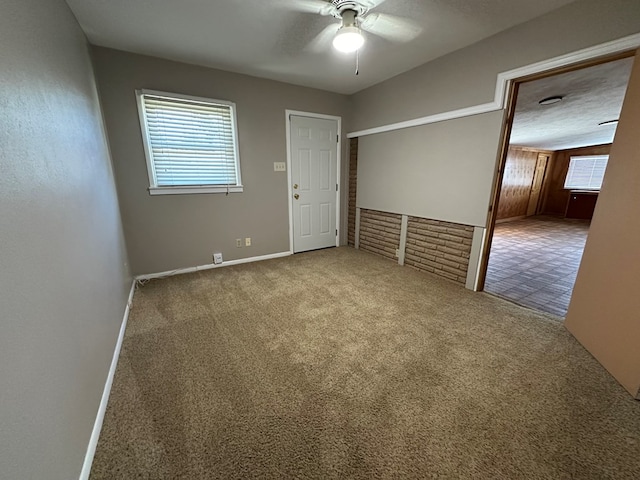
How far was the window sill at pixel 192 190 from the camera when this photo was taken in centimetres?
306

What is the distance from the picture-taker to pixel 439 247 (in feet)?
10.3

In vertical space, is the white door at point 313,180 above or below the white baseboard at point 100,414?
above

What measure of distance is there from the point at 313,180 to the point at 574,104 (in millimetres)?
3962

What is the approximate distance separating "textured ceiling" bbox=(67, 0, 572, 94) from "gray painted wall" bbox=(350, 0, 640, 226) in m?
0.15

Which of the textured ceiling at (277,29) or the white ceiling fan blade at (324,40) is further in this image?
the white ceiling fan blade at (324,40)

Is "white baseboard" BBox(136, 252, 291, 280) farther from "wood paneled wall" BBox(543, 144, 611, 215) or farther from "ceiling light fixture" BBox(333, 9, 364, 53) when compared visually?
"wood paneled wall" BBox(543, 144, 611, 215)

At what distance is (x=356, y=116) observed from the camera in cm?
414

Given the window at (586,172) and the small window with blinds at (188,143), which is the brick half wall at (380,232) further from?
the window at (586,172)

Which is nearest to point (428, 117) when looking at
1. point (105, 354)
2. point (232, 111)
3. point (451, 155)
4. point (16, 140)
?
point (451, 155)

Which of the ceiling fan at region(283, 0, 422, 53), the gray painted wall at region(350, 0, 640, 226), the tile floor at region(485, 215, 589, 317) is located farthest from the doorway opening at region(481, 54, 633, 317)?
the ceiling fan at region(283, 0, 422, 53)

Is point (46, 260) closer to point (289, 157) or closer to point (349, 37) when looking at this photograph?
point (349, 37)

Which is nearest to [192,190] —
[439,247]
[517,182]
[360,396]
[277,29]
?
[277,29]

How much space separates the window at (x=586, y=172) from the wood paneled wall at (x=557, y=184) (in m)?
0.15

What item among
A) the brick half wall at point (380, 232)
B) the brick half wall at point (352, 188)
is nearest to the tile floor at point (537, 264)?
the brick half wall at point (380, 232)
